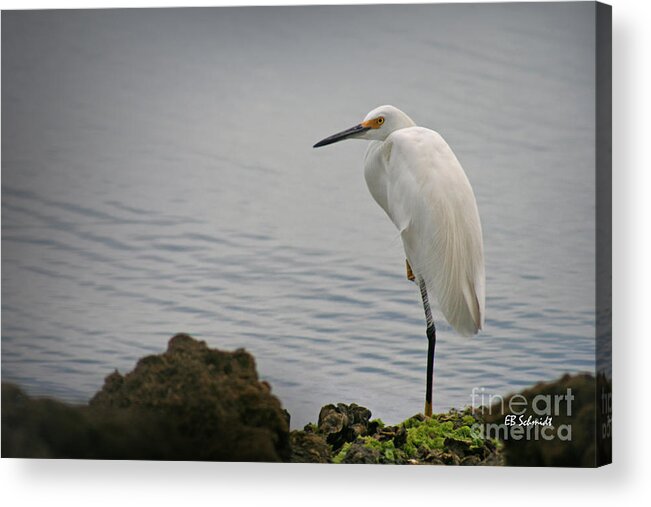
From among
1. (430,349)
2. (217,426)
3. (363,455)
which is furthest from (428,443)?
(217,426)

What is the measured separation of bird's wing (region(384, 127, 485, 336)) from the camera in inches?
237

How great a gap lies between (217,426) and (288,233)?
3.19ft

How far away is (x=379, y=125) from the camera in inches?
243

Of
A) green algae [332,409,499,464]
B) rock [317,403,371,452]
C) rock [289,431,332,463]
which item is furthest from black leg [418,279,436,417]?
rock [289,431,332,463]

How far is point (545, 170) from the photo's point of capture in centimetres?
603

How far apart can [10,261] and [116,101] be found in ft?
3.06

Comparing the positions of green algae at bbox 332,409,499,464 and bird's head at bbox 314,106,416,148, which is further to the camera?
bird's head at bbox 314,106,416,148

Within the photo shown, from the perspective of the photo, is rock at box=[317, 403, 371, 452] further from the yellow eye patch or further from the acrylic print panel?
the yellow eye patch

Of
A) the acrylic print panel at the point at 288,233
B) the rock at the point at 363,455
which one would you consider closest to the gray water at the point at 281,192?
the acrylic print panel at the point at 288,233

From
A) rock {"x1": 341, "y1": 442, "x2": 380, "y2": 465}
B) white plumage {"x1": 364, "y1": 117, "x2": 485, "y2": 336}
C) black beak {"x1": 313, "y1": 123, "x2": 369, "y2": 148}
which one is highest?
black beak {"x1": 313, "y1": 123, "x2": 369, "y2": 148}

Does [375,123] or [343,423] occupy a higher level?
[375,123]

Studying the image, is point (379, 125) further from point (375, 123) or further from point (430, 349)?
point (430, 349)

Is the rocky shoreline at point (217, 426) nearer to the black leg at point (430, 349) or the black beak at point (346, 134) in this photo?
the black leg at point (430, 349)

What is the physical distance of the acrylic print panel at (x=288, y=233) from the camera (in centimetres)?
600
